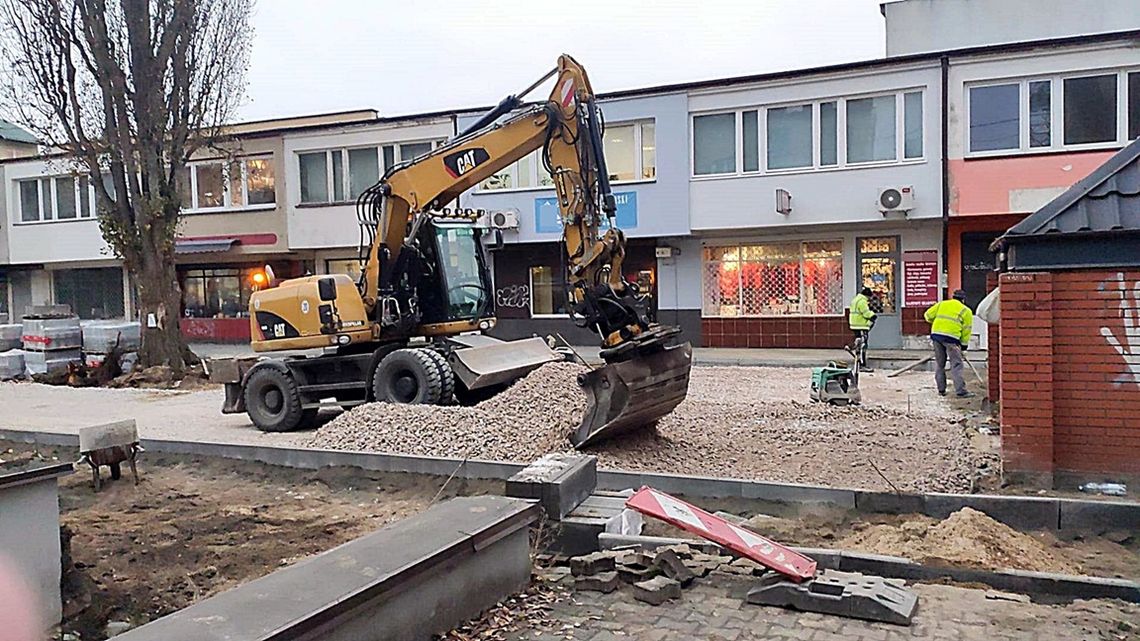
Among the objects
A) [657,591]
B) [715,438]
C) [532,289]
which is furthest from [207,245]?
[657,591]

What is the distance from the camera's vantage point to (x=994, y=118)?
65.2 feet

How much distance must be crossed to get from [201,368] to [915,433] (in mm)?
15839

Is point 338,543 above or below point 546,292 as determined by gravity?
below

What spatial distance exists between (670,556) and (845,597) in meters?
1.11

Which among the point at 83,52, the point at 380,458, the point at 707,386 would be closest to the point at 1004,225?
the point at 707,386

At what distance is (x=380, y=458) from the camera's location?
9578 mm

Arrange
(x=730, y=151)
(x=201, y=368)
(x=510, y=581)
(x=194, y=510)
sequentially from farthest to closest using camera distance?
(x=730, y=151) < (x=201, y=368) < (x=194, y=510) < (x=510, y=581)

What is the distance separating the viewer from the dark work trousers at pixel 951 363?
13820mm

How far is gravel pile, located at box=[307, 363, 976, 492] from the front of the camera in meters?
8.70

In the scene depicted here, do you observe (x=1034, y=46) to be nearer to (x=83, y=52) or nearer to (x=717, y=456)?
(x=717, y=456)

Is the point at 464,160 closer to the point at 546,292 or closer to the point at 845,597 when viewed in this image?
the point at 845,597

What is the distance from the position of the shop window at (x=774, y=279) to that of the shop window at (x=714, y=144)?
7.21 feet

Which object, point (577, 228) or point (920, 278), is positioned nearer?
point (577, 228)

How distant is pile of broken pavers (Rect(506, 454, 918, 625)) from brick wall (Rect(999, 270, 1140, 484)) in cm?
292
